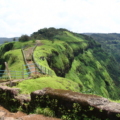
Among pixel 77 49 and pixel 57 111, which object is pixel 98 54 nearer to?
pixel 77 49

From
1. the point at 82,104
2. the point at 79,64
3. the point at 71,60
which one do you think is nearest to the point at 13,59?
the point at 82,104

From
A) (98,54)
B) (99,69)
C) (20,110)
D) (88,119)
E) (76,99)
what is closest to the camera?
(88,119)

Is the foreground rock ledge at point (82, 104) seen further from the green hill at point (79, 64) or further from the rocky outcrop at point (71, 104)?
the green hill at point (79, 64)

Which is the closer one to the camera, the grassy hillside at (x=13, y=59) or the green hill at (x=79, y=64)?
the grassy hillside at (x=13, y=59)

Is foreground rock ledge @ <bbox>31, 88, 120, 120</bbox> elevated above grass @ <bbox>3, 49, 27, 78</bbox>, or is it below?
above

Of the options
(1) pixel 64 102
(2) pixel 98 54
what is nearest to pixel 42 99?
(1) pixel 64 102

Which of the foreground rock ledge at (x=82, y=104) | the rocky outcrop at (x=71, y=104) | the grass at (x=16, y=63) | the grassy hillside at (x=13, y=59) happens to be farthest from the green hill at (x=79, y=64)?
the foreground rock ledge at (x=82, y=104)

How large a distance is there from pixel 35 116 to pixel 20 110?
97.2 inches

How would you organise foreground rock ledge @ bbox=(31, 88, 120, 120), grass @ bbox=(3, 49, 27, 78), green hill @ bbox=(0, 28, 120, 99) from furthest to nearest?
green hill @ bbox=(0, 28, 120, 99)
grass @ bbox=(3, 49, 27, 78)
foreground rock ledge @ bbox=(31, 88, 120, 120)

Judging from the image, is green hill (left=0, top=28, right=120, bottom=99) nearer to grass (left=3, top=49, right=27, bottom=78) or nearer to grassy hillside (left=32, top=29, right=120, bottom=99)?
grassy hillside (left=32, top=29, right=120, bottom=99)

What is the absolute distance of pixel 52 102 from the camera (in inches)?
417

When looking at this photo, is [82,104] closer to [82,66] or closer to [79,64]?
[82,66]

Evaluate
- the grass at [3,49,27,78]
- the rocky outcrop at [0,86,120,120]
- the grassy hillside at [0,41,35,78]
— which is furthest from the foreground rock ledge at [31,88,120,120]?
the grass at [3,49,27,78]

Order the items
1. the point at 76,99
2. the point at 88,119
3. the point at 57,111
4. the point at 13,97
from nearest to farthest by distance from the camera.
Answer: the point at 88,119 < the point at 76,99 < the point at 57,111 < the point at 13,97
